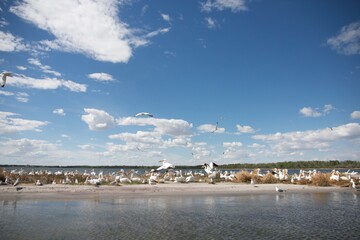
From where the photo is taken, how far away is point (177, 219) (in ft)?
56.9

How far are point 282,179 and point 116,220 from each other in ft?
96.4

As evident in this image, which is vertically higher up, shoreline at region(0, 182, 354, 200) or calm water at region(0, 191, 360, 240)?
shoreline at region(0, 182, 354, 200)

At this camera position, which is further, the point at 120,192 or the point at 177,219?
the point at 120,192

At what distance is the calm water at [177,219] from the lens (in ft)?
46.8

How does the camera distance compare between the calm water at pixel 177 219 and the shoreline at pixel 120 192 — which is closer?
the calm water at pixel 177 219

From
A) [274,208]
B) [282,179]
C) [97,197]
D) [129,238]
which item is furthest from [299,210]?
[282,179]

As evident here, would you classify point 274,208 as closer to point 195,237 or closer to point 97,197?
point 195,237

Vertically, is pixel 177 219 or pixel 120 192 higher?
pixel 120 192

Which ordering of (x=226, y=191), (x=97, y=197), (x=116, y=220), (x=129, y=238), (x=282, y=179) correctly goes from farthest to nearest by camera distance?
(x=282, y=179)
(x=226, y=191)
(x=97, y=197)
(x=116, y=220)
(x=129, y=238)

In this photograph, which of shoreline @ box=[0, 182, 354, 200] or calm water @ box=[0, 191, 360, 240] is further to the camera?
shoreline @ box=[0, 182, 354, 200]

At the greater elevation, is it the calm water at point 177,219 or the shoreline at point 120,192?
the shoreline at point 120,192

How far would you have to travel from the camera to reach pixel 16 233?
14.2 m

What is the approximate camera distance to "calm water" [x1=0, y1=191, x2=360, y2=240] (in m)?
14.3

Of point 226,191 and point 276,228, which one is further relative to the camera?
point 226,191
